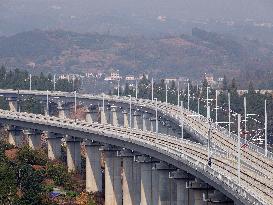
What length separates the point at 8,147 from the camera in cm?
12575

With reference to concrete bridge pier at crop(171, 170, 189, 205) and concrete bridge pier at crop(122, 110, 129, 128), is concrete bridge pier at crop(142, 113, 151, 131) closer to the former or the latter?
concrete bridge pier at crop(122, 110, 129, 128)

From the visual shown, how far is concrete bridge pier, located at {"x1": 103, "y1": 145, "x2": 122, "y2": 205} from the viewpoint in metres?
102

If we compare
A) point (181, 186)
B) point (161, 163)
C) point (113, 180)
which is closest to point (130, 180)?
point (113, 180)

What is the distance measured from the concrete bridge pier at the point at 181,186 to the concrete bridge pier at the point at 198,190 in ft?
6.51

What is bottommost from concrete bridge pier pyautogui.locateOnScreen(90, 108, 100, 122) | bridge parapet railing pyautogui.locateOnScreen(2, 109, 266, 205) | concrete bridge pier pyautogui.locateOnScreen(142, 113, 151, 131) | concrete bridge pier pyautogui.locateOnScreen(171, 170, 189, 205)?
concrete bridge pier pyautogui.locateOnScreen(90, 108, 100, 122)

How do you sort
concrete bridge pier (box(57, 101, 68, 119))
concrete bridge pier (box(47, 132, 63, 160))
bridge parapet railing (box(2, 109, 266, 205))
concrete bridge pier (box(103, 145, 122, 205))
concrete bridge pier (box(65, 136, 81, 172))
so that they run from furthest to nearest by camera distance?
concrete bridge pier (box(57, 101, 68, 119)) < concrete bridge pier (box(47, 132, 63, 160)) < concrete bridge pier (box(65, 136, 81, 172)) < concrete bridge pier (box(103, 145, 122, 205)) < bridge parapet railing (box(2, 109, 266, 205))

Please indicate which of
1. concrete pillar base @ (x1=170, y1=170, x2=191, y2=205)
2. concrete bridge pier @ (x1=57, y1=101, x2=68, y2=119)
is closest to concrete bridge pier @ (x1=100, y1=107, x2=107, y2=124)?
concrete bridge pier @ (x1=57, y1=101, x2=68, y2=119)

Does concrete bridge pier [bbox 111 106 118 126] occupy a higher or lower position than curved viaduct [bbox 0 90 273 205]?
lower

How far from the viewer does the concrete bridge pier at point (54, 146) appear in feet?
413

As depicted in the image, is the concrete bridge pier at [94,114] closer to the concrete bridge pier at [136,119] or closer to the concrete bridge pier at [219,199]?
the concrete bridge pier at [136,119]

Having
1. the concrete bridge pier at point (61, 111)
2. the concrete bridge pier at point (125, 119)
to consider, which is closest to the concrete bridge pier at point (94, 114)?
the concrete bridge pier at point (61, 111)

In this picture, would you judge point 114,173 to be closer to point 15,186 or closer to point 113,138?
point 113,138

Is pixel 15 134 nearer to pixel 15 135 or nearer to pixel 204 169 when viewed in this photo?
pixel 15 135

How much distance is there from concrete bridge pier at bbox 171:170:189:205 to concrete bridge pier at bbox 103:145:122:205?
17.5 m
